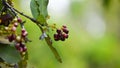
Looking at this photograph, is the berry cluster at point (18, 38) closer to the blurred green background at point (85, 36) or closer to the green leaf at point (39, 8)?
the green leaf at point (39, 8)

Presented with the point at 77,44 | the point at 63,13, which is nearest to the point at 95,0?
the point at 63,13

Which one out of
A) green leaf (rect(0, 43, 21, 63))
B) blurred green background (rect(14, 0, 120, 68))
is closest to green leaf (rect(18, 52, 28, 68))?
green leaf (rect(0, 43, 21, 63))

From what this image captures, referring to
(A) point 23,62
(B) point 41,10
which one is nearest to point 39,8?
(B) point 41,10

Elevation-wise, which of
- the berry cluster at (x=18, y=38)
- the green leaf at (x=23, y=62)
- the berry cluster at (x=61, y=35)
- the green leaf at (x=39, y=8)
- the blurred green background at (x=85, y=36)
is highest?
the green leaf at (x=39, y=8)

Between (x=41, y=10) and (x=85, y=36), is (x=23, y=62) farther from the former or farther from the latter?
(x=85, y=36)

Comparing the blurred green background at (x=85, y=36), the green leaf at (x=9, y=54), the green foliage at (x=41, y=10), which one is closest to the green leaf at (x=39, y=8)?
the green foliage at (x=41, y=10)

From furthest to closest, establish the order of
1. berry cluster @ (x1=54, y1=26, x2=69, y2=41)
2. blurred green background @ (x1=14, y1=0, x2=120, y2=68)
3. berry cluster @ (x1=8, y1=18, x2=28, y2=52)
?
blurred green background @ (x1=14, y1=0, x2=120, y2=68) → berry cluster @ (x1=54, y1=26, x2=69, y2=41) → berry cluster @ (x1=8, y1=18, x2=28, y2=52)

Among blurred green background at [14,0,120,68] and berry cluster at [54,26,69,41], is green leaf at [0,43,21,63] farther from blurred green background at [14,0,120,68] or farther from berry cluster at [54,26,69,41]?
blurred green background at [14,0,120,68]
